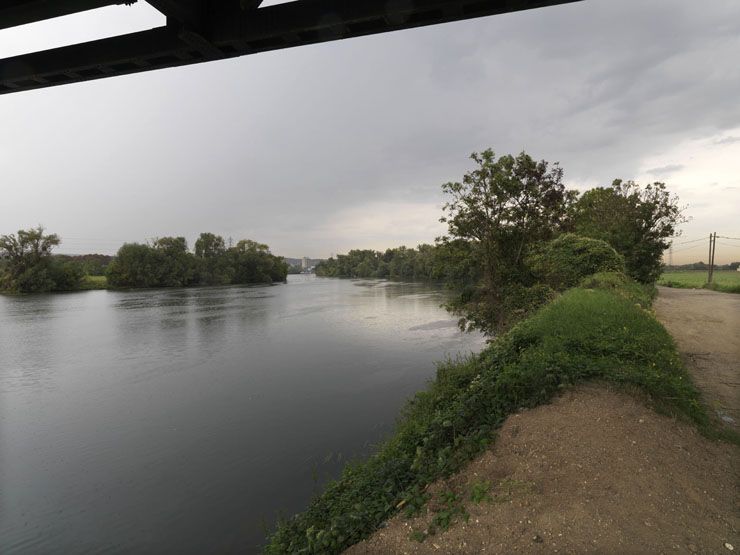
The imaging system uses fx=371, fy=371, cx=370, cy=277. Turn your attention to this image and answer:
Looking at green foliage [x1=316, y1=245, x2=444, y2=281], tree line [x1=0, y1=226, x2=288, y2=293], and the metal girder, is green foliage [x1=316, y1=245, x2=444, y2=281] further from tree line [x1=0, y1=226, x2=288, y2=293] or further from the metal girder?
the metal girder

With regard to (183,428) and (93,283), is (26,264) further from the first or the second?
(183,428)

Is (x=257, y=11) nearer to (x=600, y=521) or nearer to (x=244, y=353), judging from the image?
(x=600, y=521)

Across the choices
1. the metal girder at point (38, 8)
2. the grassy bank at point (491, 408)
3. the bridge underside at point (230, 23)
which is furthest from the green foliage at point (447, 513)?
the metal girder at point (38, 8)

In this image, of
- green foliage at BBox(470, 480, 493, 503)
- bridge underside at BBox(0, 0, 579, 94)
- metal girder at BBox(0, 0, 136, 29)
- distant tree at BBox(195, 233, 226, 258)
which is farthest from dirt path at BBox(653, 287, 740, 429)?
distant tree at BBox(195, 233, 226, 258)

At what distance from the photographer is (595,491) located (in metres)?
3.35

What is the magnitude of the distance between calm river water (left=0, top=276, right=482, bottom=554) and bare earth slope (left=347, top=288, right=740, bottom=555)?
4.45 metres

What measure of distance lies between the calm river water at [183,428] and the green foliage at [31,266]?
180 ft

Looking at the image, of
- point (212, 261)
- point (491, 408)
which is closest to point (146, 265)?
point (212, 261)

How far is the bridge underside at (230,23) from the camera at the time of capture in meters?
4.16

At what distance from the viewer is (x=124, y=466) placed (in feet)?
28.0

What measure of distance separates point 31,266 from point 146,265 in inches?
712

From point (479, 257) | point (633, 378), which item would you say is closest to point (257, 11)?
point (633, 378)

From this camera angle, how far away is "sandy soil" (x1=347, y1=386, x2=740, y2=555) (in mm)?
2926

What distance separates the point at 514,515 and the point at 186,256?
96.3 meters
